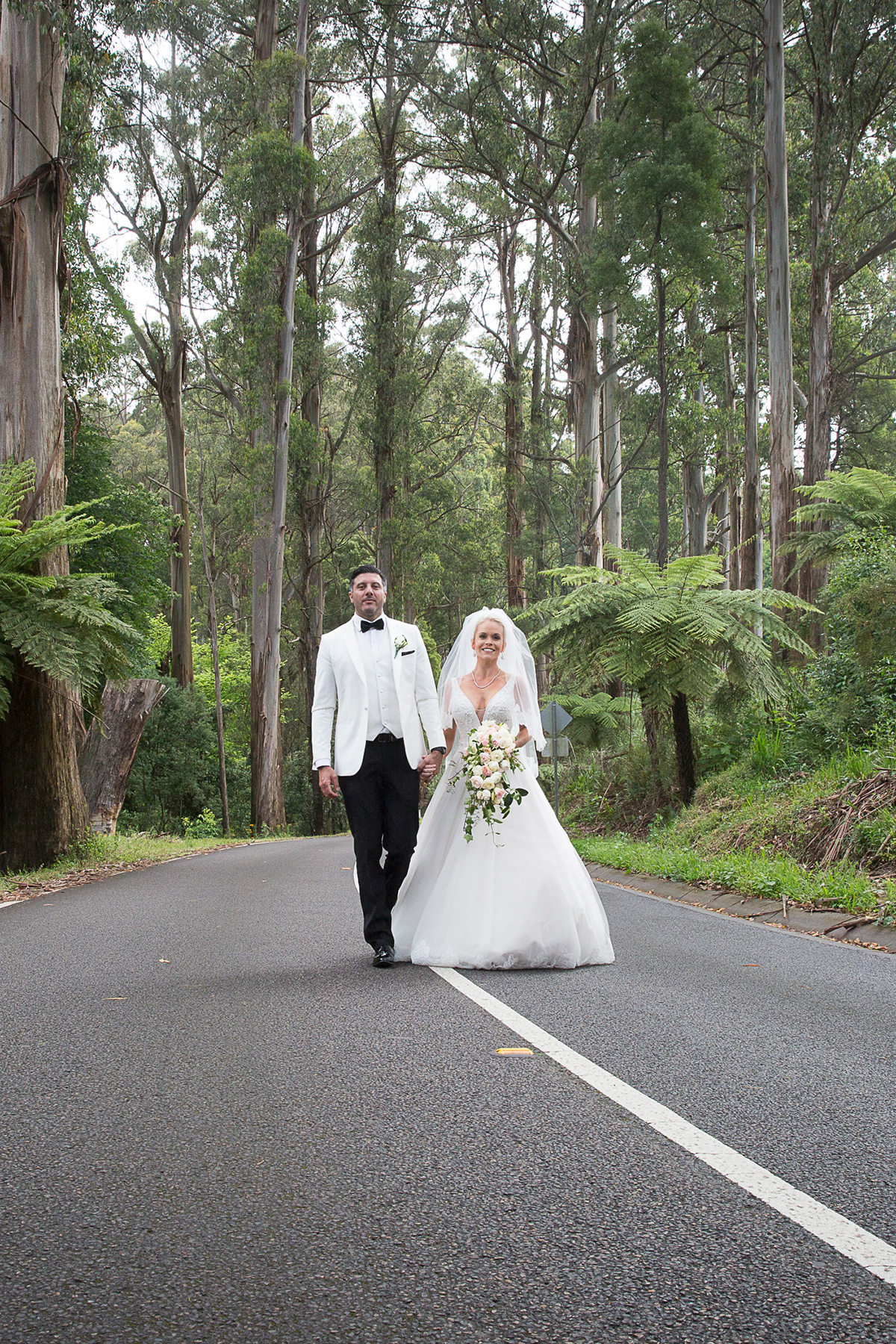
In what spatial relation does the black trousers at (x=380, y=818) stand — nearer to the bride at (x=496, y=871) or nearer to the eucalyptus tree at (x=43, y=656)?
the bride at (x=496, y=871)

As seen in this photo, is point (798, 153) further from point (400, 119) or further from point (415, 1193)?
point (415, 1193)

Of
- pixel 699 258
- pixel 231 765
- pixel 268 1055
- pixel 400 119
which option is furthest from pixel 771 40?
pixel 231 765

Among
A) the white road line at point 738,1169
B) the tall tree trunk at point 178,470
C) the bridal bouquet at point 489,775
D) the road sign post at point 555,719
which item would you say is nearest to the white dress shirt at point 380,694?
the bridal bouquet at point 489,775

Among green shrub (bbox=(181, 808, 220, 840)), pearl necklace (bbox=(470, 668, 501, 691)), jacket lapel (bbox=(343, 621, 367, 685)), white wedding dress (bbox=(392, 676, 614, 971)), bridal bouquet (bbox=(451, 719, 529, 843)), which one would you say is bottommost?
green shrub (bbox=(181, 808, 220, 840))

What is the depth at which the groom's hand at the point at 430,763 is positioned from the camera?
20.2ft

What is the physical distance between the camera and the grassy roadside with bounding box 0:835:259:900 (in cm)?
1024

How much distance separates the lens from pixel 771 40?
19.7 metres

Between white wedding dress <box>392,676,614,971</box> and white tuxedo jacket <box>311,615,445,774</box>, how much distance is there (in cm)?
58

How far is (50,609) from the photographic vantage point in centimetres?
1012

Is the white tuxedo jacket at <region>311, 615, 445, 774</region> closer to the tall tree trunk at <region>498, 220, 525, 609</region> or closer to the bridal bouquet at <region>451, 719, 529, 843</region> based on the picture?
the bridal bouquet at <region>451, 719, 529, 843</region>

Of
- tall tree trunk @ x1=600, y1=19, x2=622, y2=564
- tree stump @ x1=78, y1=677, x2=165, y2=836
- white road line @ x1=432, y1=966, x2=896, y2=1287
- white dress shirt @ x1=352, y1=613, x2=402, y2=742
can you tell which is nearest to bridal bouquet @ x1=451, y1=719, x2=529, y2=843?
white dress shirt @ x1=352, y1=613, x2=402, y2=742

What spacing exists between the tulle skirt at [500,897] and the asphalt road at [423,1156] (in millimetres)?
220

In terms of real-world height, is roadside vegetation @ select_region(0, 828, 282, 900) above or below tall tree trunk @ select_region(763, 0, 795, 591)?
below

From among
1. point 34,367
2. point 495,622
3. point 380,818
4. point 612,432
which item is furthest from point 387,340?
point 380,818
